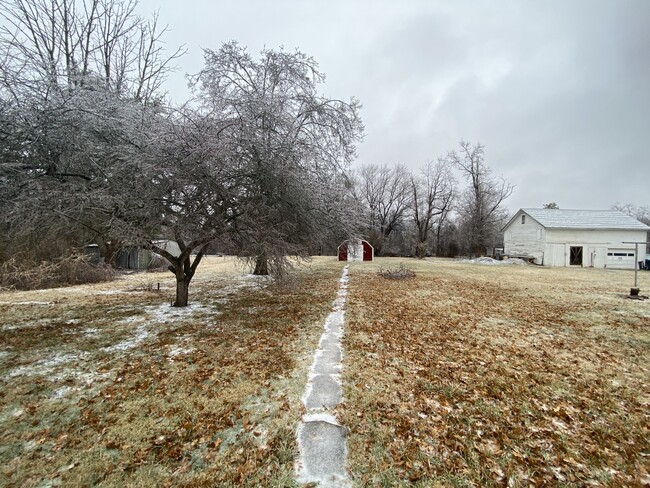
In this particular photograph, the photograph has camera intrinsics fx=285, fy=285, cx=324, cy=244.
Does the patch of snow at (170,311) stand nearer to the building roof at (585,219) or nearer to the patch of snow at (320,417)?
the patch of snow at (320,417)

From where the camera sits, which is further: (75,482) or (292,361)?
(292,361)

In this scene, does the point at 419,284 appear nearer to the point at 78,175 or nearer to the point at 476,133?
the point at 78,175

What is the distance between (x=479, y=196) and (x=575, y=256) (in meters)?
11.4

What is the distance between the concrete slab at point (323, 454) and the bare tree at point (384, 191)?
34.6 meters

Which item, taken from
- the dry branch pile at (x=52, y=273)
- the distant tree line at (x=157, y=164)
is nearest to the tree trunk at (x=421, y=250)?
the distant tree line at (x=157, y=164)

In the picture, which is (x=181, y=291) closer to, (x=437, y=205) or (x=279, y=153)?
(x=279, y=153)

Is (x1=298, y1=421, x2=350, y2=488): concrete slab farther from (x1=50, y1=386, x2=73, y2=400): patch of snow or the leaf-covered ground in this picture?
(x1=50, y1=386, x2=73, y2=400): patch of snow

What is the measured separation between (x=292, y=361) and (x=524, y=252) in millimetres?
28741

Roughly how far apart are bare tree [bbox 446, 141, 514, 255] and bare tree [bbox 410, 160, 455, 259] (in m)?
1.89

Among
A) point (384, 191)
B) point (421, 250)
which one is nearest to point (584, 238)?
point (421, 250)

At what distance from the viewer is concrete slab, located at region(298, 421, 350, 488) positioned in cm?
218

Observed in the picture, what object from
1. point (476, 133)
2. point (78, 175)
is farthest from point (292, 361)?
point (476, 133)

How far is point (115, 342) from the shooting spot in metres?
4.80

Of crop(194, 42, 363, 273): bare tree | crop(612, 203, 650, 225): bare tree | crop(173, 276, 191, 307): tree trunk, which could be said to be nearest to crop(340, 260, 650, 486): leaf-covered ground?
crop(194, 42, 363, 273): bare tree
